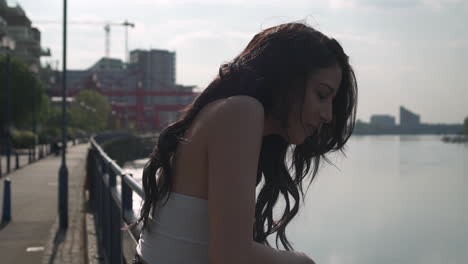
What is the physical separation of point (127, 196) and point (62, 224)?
21.2ft

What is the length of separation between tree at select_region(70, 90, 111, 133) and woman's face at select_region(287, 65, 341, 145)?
73.1m

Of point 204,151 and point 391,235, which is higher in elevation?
point 204,151

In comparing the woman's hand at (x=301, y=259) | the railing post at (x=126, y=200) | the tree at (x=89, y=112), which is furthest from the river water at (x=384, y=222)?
the tree at (x=89, y=112)

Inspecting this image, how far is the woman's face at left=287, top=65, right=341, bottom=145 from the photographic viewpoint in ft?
4.78

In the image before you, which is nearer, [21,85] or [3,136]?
[3,136]

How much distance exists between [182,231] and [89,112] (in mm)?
74404

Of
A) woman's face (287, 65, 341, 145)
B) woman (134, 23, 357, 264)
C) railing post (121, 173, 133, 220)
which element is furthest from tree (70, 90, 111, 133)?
woman's face (287, 65, 341, 145)

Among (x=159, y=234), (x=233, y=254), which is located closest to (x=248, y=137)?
(x=233, y=254)

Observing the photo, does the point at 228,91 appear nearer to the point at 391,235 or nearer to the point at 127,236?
the point at 127,236

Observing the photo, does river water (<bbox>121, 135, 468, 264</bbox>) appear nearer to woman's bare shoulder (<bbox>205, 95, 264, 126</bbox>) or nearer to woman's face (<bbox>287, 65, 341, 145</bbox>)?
woman's face (<bbox>287, 65, 341, 145</bbox>)

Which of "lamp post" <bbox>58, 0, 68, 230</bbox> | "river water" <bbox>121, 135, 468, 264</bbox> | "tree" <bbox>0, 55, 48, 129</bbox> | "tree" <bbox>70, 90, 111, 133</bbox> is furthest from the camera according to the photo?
"tree" <bbox>70, 90, 111, 133</bbox>

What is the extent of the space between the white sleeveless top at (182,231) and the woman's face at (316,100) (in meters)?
0.31

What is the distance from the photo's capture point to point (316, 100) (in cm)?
146

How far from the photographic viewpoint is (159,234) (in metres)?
1.57
